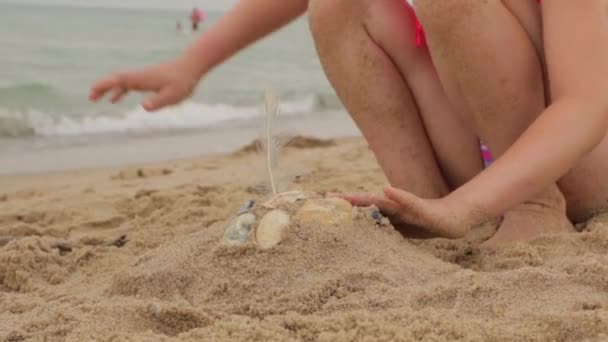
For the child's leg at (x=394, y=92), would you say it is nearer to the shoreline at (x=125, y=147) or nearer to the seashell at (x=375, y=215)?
the seashell at (x=375, y=215)

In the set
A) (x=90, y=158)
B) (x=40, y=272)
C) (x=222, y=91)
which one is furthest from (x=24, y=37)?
(x=40, y=272)

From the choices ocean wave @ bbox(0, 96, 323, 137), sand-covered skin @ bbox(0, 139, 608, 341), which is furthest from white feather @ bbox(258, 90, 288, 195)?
ocean wave @ bbox(0, 96, 323, 137)

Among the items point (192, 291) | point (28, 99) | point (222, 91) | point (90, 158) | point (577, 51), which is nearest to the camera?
point (192, 291)

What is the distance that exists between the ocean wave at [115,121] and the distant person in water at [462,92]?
3.63 meters

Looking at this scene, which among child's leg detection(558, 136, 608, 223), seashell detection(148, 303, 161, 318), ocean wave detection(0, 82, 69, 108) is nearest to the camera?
seashell detection(148, 303, 161, 318)

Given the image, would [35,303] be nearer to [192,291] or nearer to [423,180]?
[192,291]

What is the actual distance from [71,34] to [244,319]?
46.7ft

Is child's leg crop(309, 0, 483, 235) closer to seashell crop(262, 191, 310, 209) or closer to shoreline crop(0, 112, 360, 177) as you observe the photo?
seashell crop(262, 191, 310, 209)

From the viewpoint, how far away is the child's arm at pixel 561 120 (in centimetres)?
154

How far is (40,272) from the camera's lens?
6.16 ft

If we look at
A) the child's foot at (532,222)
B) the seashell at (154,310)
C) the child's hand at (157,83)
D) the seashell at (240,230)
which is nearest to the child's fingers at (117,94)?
the child's hand at (157,83)

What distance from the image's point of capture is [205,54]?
195 cm

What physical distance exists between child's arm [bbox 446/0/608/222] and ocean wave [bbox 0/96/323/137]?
4.24 m

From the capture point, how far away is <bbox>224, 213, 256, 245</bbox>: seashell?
1.51 meters
